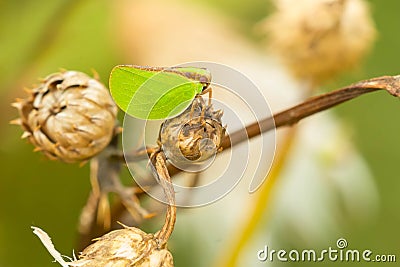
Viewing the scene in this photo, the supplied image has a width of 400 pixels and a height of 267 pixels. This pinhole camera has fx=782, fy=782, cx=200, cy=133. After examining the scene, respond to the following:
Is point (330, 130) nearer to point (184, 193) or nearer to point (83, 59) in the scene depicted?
point (83, 59)

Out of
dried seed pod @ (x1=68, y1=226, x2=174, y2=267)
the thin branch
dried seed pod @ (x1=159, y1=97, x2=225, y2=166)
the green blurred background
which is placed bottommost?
dried seed pod @ (x1=68, y1=226, x2=174, y2=267)

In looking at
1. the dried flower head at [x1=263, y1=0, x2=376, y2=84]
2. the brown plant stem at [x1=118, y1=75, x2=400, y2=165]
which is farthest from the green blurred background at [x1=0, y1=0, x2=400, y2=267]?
the brown plant stem at [x1=118, y1=75, x2=400, y2=165]

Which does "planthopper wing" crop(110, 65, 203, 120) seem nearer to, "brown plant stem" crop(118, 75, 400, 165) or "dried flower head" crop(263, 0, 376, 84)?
"brown plant stem" crop(118, 75, 400, 165)

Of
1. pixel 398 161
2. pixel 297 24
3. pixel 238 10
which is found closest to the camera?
pixel 297 24

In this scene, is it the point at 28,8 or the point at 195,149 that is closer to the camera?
the point at 195,149

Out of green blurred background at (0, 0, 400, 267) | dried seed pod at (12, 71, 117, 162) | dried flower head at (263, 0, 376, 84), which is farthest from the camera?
green blurred background at (0, 0, 400, 267)

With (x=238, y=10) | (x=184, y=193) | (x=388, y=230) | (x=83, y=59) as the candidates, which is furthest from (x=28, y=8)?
(x=388, y=230)

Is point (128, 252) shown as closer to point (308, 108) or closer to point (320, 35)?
point (308, 108)

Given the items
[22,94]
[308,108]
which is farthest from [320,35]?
[22,94]
